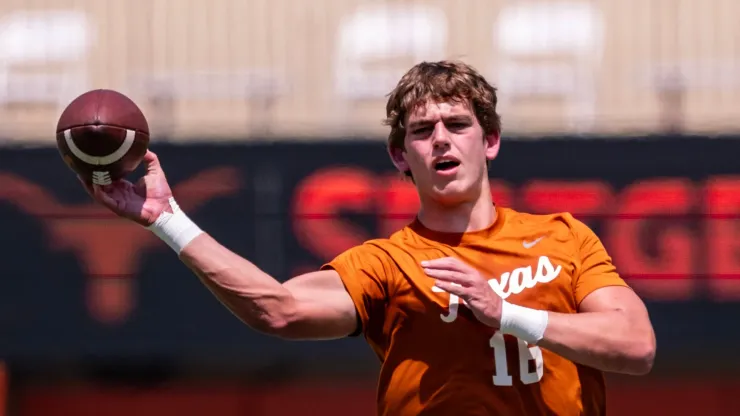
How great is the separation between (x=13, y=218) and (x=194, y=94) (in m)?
2.03

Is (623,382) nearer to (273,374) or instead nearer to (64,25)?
(273,374)

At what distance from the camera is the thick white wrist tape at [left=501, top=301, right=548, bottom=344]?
326 cm

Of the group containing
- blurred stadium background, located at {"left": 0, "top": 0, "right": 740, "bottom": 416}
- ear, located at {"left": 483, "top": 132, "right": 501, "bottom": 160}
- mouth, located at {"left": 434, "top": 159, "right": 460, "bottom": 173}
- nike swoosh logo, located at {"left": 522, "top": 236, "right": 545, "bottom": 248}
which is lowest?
blurred stadium background, located at {"left": 0, "top": 0, "right": 740, "bottom": 416}

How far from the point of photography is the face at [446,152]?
360 centimetres

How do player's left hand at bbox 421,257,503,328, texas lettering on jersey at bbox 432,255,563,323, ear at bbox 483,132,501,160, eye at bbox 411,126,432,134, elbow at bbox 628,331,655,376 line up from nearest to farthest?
1. player's left hand at bbox 421,257,503,328
2. elbow at bbox 628,331,655,376
3. texas lettering on jersey at bbox 432,255,563,323
4. eye at bbox 411,126,432,134
5. ear at bbox 483,132,501,160

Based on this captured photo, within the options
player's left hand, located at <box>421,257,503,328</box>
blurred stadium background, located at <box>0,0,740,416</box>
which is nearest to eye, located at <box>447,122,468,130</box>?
player's left hand, located at <box>421,257,503,328</box>

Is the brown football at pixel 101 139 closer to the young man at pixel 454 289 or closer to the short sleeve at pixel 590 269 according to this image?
the young man at pixel 454 289

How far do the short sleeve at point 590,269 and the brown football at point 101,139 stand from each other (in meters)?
1.24

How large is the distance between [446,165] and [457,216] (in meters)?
0.16

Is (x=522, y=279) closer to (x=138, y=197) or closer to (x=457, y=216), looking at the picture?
(x=457, y=216)

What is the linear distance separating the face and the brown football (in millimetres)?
760

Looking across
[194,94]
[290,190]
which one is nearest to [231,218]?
[290,190]

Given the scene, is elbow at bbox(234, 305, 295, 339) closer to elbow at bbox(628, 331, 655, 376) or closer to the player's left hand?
the player's left hand

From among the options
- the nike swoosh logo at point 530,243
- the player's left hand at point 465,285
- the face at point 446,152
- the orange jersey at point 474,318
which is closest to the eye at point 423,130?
the face at point 446,152
